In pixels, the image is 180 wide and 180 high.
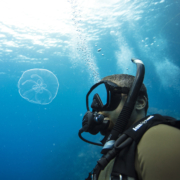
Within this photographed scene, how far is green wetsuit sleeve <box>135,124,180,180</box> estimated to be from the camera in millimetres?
812

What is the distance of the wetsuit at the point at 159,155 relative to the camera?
0.81m

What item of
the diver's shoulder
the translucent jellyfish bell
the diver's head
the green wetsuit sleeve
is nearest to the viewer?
the green wetsuit sleeve

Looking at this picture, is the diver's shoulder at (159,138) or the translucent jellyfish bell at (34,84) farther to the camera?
the translucent jellyfish bell at (34,84)

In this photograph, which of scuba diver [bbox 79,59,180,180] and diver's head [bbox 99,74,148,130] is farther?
diver's head [bbox 99,74,148,130]

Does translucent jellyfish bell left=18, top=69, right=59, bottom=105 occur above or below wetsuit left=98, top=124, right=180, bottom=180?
above

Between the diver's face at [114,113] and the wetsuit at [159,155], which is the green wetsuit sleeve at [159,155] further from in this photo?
the diver's face at [114,113]

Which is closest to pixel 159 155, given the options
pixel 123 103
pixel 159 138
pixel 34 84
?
pixel 159 138

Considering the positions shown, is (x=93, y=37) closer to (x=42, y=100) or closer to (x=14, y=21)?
(x=14, y=21)

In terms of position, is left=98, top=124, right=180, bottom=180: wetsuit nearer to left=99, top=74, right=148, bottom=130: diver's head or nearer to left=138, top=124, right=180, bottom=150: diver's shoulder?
left=138, top=124, right=180, bottom=150: diver's shoulder

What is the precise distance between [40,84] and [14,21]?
8459mm

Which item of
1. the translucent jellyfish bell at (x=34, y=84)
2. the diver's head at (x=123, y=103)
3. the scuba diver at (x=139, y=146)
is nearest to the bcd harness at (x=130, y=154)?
the scuba diver at (x=139, y=146)

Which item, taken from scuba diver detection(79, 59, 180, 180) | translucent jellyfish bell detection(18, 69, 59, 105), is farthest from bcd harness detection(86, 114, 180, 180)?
translucent jellyfish bell detection(18, 69, 59, 105)

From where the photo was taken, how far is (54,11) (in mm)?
13594

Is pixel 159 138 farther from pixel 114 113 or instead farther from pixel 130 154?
pixel 114 113
